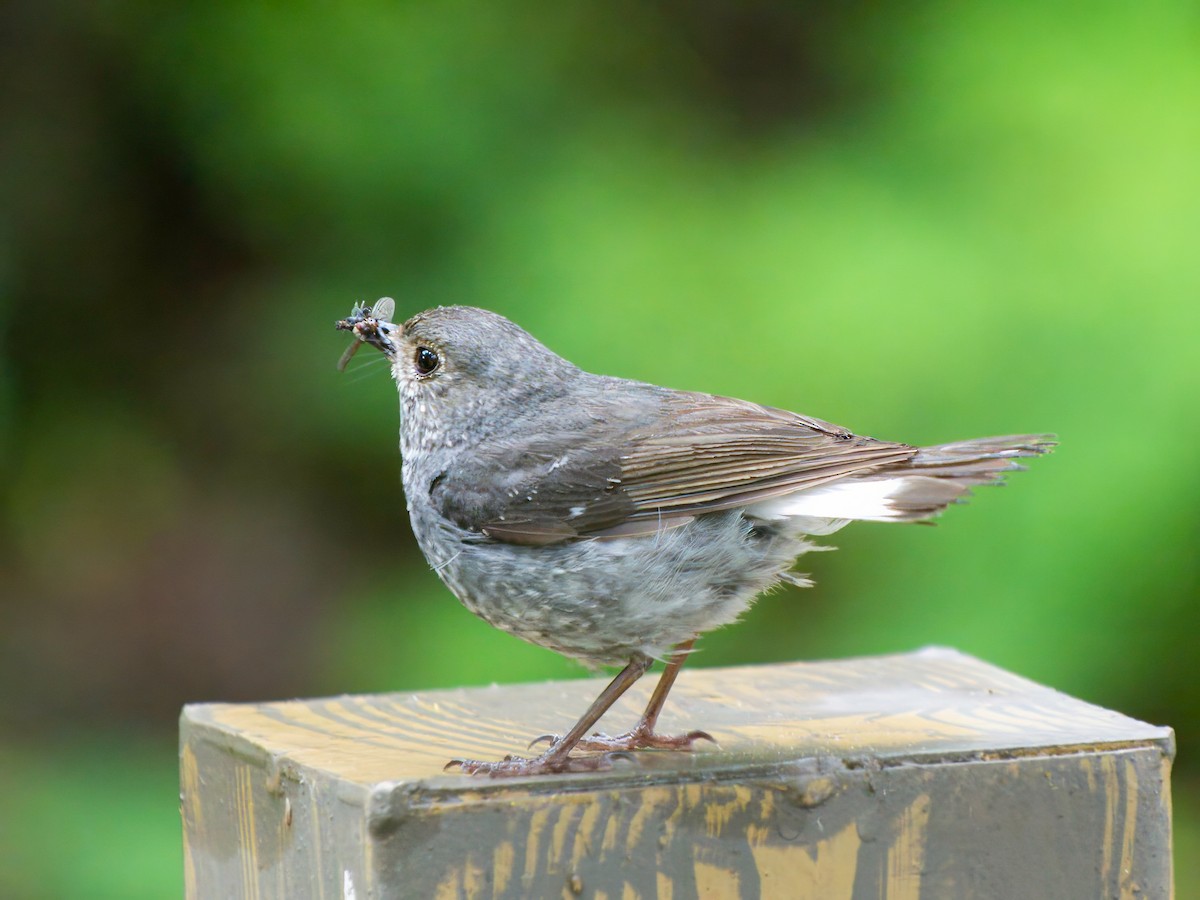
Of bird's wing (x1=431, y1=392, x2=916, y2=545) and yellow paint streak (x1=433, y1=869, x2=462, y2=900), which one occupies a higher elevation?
bird's wing (x1=431, y1=392, x2=916, y2=545)

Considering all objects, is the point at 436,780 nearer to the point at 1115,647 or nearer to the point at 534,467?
the point at 534,467

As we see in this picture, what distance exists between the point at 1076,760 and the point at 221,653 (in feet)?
13.4

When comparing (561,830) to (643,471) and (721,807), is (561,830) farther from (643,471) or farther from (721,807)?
(643,471)

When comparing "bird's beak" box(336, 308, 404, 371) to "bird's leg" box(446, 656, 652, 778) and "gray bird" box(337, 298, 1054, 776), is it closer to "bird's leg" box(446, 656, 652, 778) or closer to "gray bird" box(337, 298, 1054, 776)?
"gray bird" box(337, 298, 1054, 776)

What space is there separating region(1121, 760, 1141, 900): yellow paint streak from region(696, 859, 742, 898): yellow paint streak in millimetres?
746

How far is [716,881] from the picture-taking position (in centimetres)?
259

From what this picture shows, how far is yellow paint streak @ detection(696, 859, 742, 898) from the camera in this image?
258 cm

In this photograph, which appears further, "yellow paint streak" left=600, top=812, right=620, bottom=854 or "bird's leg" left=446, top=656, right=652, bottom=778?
"bird's leg" left=446, top=656, right=652, bottom=778

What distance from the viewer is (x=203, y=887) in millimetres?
3229

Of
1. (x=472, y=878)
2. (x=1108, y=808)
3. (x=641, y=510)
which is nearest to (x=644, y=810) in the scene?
(x=472, y=878)

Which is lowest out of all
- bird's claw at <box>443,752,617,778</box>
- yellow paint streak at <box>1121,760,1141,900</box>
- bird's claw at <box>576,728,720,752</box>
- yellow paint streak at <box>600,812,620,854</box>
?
yellow paint streak at <box>1121,760,1141,900</box>

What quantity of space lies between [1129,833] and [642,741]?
93 cm

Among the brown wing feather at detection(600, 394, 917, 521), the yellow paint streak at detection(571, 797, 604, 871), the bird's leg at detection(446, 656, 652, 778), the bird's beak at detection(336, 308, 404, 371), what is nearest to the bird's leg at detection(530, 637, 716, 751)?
the bird's leg at detection(446, 656, 652, 778)

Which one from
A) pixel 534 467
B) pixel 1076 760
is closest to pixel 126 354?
pixel 534 467
